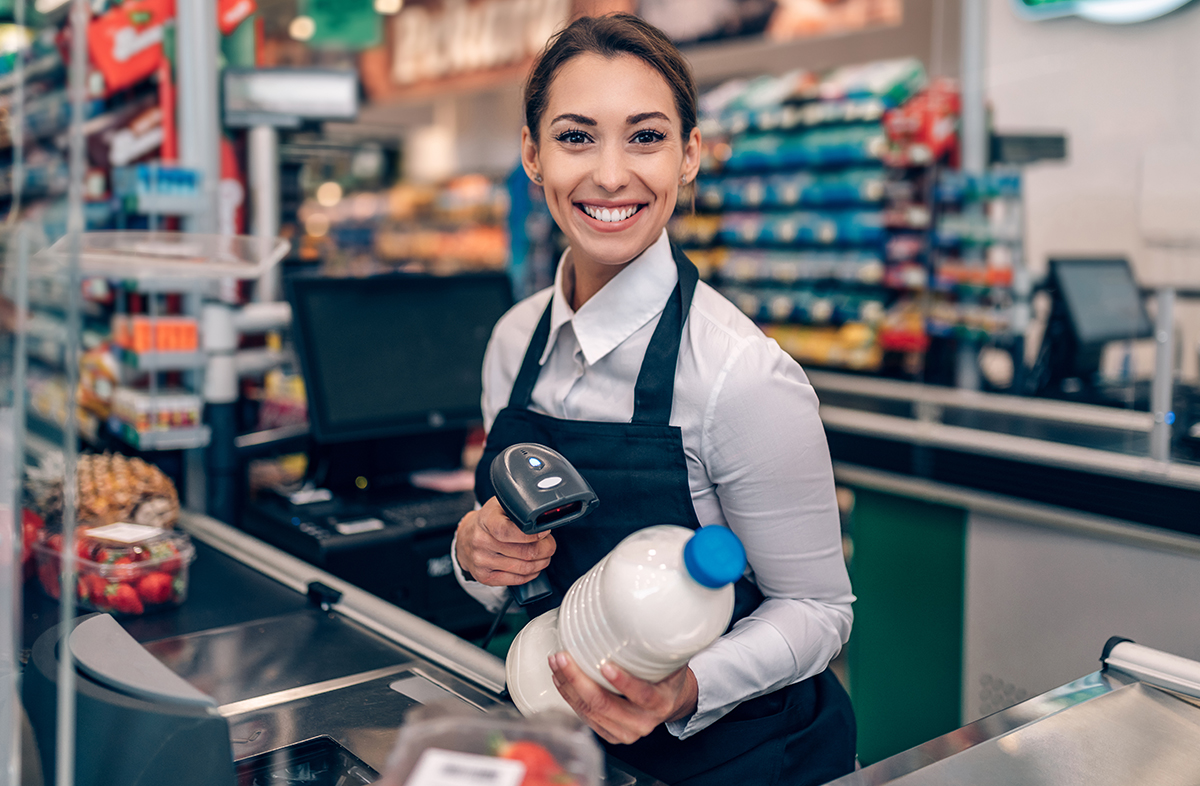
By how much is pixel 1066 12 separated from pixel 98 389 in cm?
457

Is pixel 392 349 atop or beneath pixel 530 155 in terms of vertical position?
beneath

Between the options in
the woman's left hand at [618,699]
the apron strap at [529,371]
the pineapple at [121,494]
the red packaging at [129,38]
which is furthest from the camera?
the red packaging at [129,38]

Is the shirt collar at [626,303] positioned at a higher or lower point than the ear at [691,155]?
lower

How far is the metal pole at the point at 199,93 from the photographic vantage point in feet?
7.30

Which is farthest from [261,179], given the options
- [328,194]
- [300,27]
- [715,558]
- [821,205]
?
[328,194]

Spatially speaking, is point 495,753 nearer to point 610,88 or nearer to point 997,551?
point 610,88

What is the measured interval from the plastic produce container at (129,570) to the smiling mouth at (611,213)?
0.87 meters

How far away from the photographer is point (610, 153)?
121cm

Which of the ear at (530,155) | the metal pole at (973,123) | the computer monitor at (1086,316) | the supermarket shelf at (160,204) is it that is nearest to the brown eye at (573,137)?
the ear at (530,155)

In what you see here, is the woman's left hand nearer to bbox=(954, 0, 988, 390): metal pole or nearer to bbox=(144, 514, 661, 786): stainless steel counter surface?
bbox=(144, 514, 661, 786): stainless steel counter surface

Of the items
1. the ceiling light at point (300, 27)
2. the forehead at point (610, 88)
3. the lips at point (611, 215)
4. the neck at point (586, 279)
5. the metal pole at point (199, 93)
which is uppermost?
the ceiling light at point (300, 27)

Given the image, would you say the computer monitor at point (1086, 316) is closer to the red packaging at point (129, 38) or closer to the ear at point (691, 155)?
the ear at point (691, 155)

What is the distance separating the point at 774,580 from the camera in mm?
1249

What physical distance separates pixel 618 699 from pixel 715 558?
233mm
